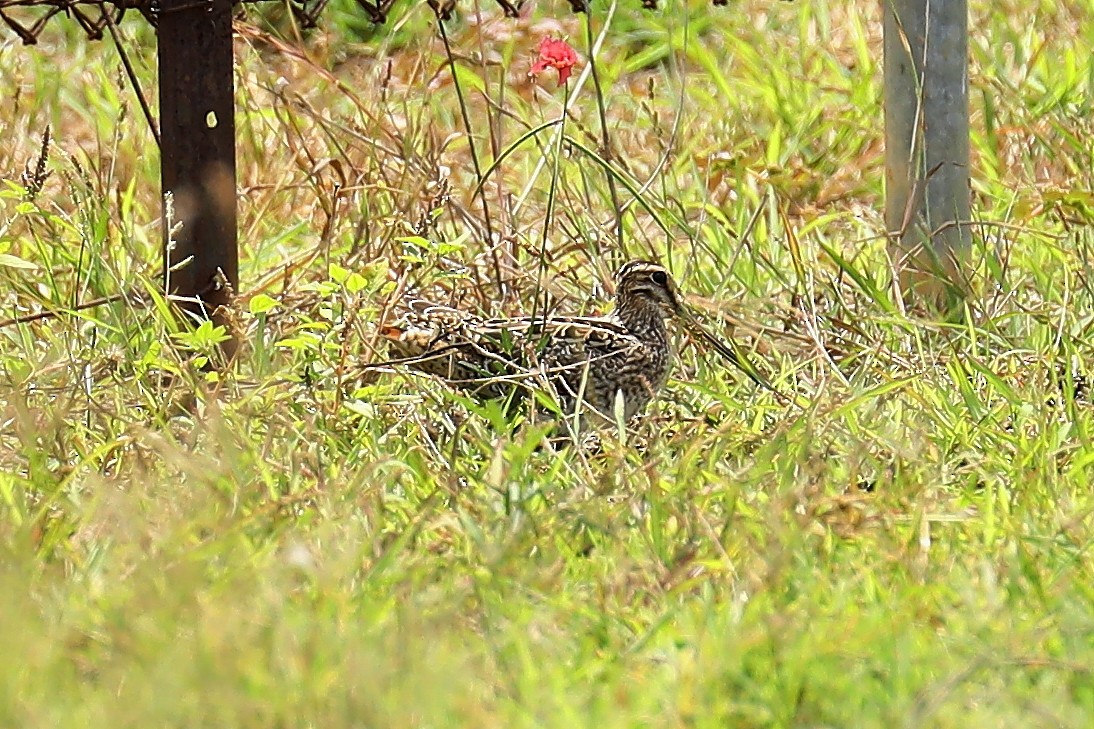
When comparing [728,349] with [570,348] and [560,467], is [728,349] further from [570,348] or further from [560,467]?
[560,467]

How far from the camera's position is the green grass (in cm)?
295

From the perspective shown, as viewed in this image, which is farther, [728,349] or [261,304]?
[728,349]

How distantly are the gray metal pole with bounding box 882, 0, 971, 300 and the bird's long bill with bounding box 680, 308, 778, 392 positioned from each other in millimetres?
552

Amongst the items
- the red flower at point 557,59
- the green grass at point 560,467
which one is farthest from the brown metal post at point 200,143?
the red flower at point 557,59

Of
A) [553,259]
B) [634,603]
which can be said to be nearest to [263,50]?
[553,259]

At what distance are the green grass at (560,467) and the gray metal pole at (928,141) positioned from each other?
125 mm

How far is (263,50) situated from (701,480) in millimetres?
4359

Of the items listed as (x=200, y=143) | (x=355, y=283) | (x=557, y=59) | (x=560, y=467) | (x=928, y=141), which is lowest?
(x=560, y=467)

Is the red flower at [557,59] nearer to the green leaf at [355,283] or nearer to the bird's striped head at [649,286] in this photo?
the bird's striped head at [649,286]

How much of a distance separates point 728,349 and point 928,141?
2.83ft

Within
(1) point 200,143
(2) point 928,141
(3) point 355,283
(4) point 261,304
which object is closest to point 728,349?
(2) point 928,141

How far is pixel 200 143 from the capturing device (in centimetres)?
450

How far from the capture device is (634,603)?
3357 millimetres

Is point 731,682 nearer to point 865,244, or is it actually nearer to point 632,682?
point 632,682
